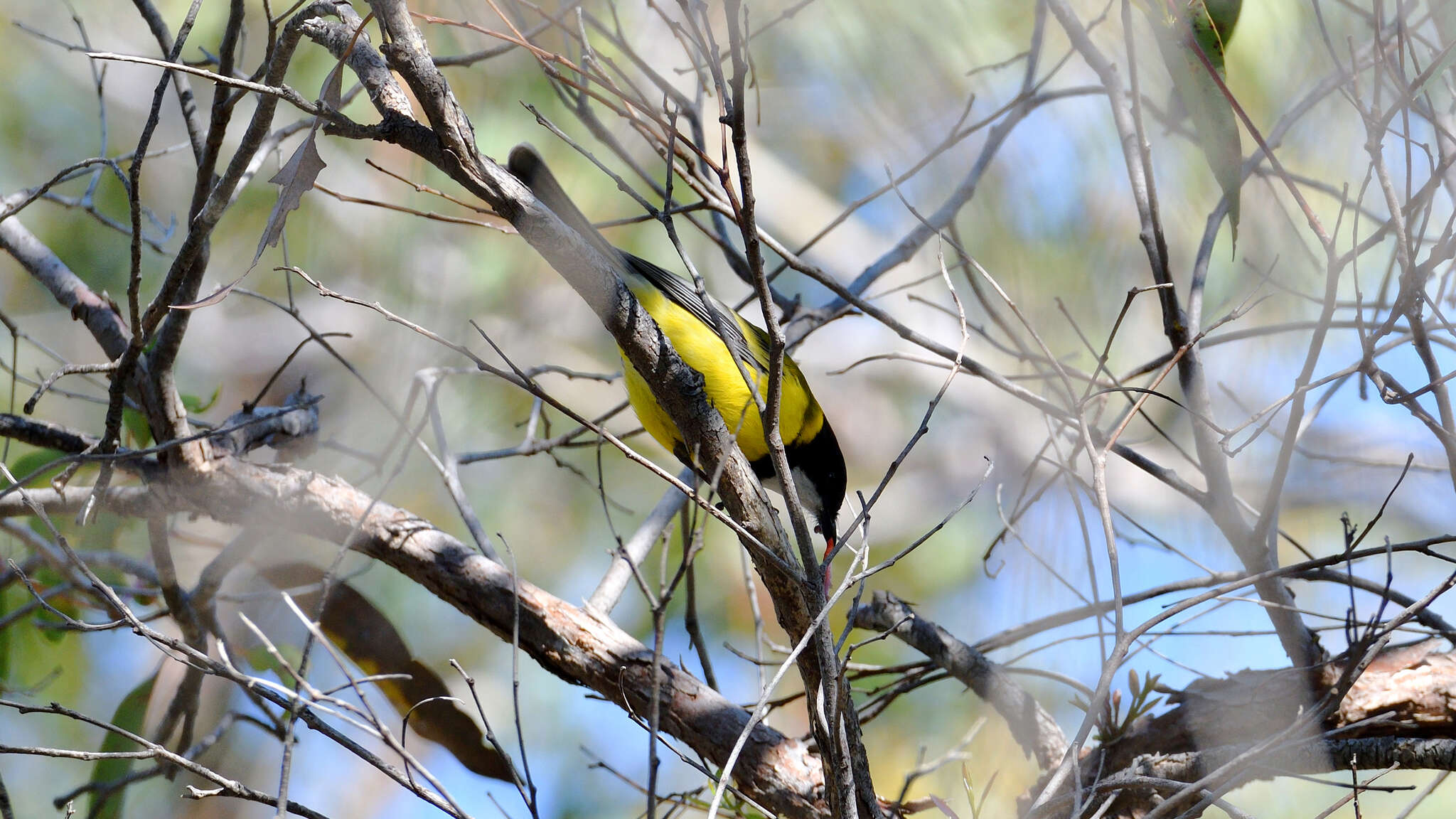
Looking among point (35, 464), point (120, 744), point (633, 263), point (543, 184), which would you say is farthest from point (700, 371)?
point (120, 744)

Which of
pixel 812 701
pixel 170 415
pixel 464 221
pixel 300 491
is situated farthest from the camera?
pixel 300 491

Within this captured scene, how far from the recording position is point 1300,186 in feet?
7.29

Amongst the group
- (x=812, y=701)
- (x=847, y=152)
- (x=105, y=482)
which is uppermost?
(x=847, y=152)

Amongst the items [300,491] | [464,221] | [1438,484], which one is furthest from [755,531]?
[1438,484]

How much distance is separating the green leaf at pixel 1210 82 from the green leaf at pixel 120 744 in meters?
3.03

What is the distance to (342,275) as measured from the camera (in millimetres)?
4922

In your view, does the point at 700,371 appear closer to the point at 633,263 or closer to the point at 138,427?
the point at 633,263

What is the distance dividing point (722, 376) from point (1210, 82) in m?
1.62

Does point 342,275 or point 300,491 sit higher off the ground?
point 342,275

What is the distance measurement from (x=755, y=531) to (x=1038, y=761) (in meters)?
1.07

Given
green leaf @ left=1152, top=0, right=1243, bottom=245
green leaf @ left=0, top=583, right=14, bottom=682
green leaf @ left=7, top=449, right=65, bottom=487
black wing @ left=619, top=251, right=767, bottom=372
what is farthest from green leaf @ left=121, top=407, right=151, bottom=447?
green leaf @ left=1152, top=0, right=1243, bottom=245

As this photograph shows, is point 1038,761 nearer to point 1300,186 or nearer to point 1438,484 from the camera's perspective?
point 1300,186

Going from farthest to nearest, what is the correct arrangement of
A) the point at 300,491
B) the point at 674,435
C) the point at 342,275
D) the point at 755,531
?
the point at 342,275 < the point at 674,435 < the point at 300,491 < the point at 755,531

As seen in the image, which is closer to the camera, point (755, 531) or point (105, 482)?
point (755, 531)
